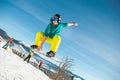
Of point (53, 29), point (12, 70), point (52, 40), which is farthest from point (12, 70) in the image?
point (53, 29)

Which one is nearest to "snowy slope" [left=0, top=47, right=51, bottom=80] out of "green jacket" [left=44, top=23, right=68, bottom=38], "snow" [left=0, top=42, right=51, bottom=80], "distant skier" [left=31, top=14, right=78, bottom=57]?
"snow" [left=0, top=42, right=51, bottom=80]

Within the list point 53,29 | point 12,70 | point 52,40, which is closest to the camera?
point 53,29

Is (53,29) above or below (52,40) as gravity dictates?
above

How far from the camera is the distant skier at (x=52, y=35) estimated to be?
9.27 metres

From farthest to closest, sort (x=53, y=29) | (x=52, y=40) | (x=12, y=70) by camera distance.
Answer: (x=12, y=70)
(x=52, y=40)
(x=53, y=29)

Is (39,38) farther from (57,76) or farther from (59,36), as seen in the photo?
(57,76)

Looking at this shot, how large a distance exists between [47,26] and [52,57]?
1.50 metres

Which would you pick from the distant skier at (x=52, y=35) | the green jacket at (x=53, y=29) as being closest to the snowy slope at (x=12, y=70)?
the distant skier at (x=52, y=35)

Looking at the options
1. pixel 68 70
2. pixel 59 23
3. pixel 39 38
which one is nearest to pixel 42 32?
pixel 39 38

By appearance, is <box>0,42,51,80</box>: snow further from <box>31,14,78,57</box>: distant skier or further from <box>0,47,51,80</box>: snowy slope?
<box>31,14,78,57</box>: distant skier

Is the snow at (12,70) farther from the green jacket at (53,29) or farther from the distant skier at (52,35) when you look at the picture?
the green jacket at (53,29)

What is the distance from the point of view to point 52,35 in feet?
30.7

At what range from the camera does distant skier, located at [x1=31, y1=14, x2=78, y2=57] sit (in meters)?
9.27

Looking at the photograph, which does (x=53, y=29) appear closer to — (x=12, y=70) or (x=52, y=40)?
(x=52, y=40)
